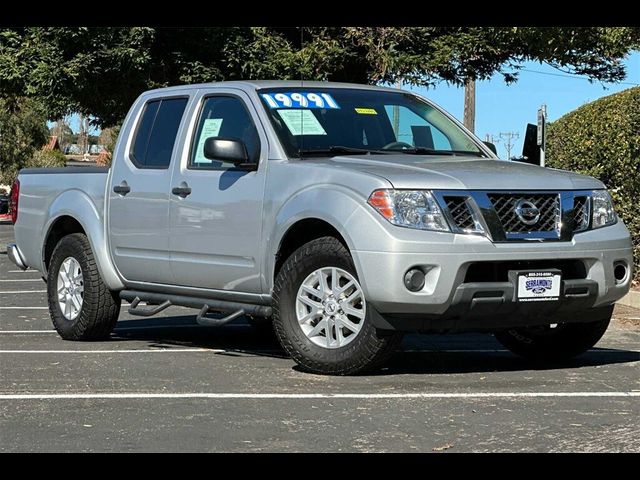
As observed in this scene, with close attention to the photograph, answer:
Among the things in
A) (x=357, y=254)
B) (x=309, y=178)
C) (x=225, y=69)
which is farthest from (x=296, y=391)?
(x=225, y=69)

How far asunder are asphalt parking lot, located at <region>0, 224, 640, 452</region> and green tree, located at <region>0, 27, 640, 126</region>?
14.5 metres

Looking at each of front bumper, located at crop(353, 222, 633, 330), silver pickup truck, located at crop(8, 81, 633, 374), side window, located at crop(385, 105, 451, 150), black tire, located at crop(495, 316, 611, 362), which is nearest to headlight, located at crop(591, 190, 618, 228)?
silver pickup truck, located at crop(8, 81, 633, 374)

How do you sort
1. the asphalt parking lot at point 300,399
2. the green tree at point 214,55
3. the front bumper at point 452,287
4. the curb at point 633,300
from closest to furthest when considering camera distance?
the asphalt parking lot at point 300,399 → the front bumper at point 452,287 → the curb at point 633,300 → the green tree at point 214,55

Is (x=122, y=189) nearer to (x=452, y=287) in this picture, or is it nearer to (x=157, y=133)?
(x=157, y=133)

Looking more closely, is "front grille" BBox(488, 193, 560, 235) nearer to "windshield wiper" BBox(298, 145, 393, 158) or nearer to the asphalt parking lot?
the asphalt parking lot

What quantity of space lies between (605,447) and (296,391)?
6.95 ft

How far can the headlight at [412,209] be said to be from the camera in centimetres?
746

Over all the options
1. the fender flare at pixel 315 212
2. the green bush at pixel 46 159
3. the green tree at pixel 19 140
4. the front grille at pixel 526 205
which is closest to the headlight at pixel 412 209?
the fender flare at pixel 315 212

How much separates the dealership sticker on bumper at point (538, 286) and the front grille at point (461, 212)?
425 millimetres

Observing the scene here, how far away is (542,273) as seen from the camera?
7.62 metres

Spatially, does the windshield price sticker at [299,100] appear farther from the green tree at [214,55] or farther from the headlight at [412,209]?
the green tree at [214,55]

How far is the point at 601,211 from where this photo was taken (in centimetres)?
813

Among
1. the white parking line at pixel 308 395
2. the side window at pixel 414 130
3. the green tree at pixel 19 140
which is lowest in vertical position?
the green tree at pixel 19 140
